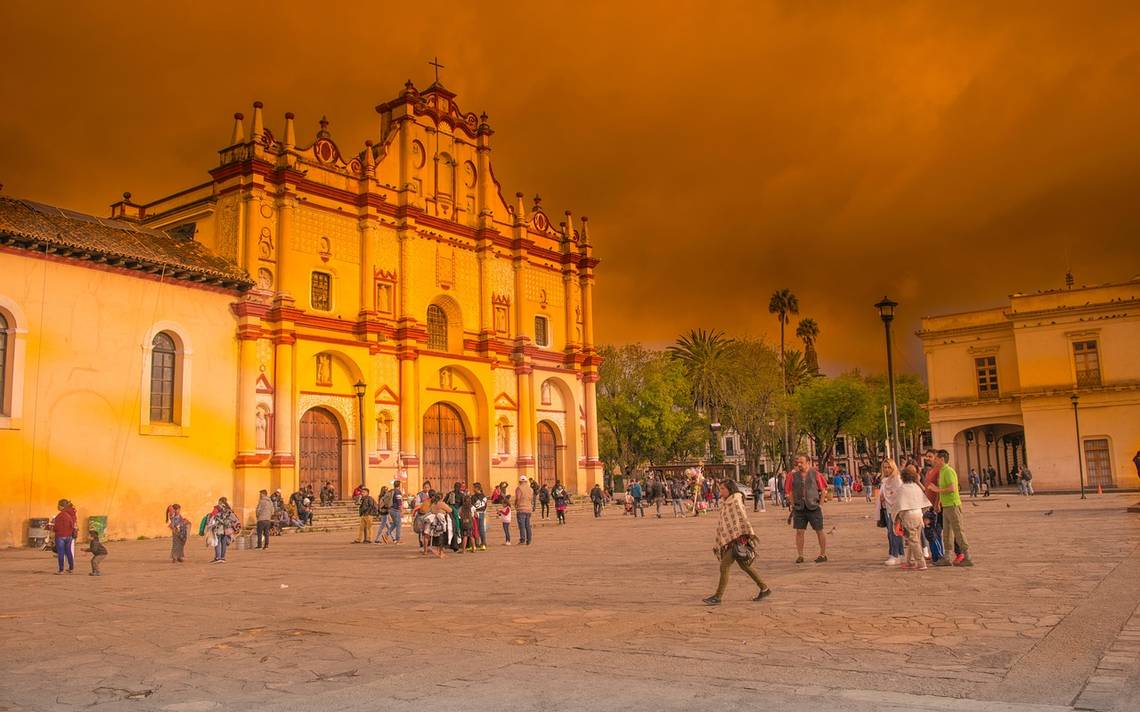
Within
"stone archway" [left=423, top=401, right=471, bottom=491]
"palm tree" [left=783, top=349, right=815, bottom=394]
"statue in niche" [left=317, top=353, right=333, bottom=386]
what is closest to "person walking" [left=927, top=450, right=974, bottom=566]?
"statue in niche" [left=317, top=353, right=333, bottom=386]

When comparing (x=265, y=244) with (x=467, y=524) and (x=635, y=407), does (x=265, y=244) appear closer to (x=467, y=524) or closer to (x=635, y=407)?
(x=467, y=524)

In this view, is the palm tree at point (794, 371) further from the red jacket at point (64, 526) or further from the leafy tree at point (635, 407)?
the red jacket at point (64, 526)

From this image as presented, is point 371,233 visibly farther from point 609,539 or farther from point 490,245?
point 609,539

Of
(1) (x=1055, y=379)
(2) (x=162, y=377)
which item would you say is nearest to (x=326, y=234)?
(2) (x=162, y=377)

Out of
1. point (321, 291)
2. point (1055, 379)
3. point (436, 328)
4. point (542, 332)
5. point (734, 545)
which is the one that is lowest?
point (734, 545)

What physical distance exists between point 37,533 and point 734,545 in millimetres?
21780

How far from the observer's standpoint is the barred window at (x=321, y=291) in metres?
34.7

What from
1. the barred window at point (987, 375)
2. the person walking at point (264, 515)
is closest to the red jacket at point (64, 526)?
the person walking at point (264, 515)

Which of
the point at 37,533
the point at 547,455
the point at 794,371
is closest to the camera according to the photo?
the point at 37,533

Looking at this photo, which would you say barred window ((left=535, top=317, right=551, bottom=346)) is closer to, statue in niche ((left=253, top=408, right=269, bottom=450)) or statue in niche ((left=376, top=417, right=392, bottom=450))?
statue in niche ((left=376, top=417, right=392, bottom=450))

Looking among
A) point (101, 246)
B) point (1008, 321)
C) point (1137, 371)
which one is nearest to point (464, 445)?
point (101, 246)

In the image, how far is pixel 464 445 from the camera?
40.7 metres

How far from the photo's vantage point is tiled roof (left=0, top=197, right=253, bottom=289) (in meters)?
25.8

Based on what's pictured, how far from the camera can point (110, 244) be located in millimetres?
27750
